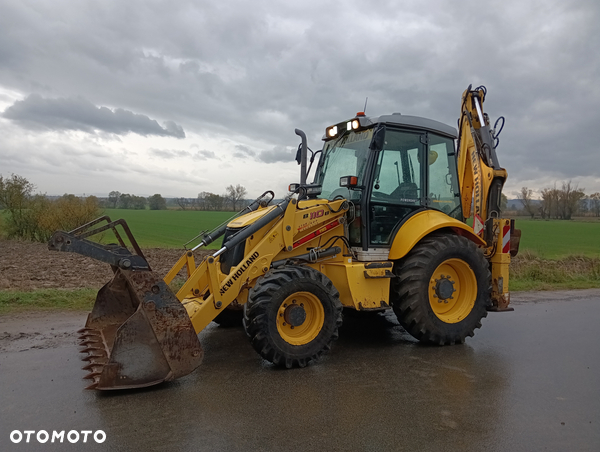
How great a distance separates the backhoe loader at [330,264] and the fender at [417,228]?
0.07 feet

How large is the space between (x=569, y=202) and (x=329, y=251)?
79216mm

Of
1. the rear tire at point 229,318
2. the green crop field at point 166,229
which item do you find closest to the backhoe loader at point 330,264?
the rear tire at point 229,318

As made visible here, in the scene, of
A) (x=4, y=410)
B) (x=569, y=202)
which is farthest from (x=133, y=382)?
(x=569, y=202)

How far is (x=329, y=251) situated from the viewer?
554 cm

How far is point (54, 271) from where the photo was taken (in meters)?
10.4

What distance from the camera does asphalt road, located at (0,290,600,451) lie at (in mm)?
3336

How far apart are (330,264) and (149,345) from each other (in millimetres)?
2359

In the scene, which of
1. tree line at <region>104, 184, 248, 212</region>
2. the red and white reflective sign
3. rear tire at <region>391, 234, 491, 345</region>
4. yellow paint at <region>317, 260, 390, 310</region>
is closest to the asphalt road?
rear tire at <region>391, 234, 491, 345</region>

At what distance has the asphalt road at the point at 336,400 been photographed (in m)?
3.34

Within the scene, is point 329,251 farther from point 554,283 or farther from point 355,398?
point 554,283

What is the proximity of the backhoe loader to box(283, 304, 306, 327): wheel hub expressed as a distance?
0.01 metres

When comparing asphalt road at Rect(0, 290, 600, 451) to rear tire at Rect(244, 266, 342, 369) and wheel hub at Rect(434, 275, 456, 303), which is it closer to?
rear tire at Rect(244, 266, 342, 369)

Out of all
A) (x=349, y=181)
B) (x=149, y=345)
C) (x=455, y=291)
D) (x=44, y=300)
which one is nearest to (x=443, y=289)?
(x=455, y=291)

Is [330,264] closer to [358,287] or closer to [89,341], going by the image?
[358,287]
